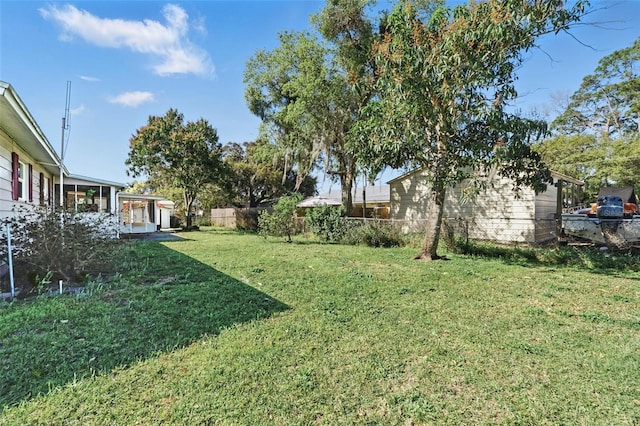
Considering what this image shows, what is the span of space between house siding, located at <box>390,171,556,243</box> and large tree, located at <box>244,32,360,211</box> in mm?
3019

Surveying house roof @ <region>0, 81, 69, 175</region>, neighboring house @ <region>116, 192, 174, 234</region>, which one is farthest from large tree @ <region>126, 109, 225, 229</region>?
house roof @ <region>0, 81, 69, 175</region>

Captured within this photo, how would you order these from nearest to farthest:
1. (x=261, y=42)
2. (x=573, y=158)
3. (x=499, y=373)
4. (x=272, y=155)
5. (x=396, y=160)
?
(x=499, y=373), (x=396, y=160), (x=261, y=42), (x=272, y=155), (x=573, y=158)

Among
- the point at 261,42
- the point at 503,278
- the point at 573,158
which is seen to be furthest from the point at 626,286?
the point at 573,158

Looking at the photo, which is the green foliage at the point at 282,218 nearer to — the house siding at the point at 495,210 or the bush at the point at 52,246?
the house siding at the point at 495,210

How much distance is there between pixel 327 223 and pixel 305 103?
16.1 feet

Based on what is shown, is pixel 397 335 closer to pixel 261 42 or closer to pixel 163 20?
pixel 163 20

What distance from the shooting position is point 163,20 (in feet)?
25.1

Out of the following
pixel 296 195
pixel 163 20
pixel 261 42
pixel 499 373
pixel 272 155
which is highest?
pixel 261 42

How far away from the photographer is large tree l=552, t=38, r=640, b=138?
906 inches

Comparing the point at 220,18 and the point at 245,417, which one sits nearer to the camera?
the point at 245,417

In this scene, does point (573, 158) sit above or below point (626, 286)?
above

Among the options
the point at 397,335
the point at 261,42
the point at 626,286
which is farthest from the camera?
the point at 261,42

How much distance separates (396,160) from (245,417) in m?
7.30

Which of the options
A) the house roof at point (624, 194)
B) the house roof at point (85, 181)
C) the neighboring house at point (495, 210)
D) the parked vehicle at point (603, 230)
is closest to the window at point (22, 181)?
the house roof at point (85, 181)
